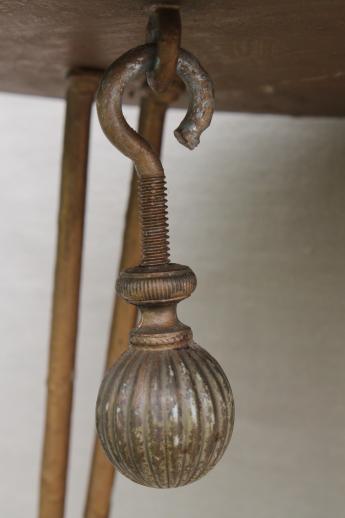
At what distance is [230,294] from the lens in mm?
1927

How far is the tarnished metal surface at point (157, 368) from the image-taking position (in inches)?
28.5

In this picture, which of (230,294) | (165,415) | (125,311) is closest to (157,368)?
(165,415)

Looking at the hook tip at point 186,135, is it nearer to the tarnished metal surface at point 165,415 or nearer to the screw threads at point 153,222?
the screw threads at point 153,222

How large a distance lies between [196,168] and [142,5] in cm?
118

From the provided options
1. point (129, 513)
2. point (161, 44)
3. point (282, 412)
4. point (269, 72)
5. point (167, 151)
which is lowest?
point (129, 513)

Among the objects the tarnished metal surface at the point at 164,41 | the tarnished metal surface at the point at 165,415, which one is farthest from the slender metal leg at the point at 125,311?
the tarnished metal surface at the point at 165,415

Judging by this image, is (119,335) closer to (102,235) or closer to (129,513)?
(102,235)

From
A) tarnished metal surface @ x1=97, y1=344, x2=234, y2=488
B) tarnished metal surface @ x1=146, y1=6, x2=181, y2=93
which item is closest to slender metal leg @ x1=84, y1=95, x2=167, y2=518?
tarnished metal surface @ x1=146, y1=6, x2=181, y2=93

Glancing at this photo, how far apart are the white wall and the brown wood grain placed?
1.80 feet

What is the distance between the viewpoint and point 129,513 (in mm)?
2094

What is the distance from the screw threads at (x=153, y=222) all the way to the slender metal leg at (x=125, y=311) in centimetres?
44

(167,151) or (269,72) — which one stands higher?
(167,151)

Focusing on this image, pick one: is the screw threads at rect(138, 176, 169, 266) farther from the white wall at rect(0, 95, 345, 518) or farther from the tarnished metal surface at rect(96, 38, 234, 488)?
the white wall at rect(0, 95, 345, 518)

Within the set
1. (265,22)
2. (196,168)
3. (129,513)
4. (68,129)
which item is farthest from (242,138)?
(265,22)
